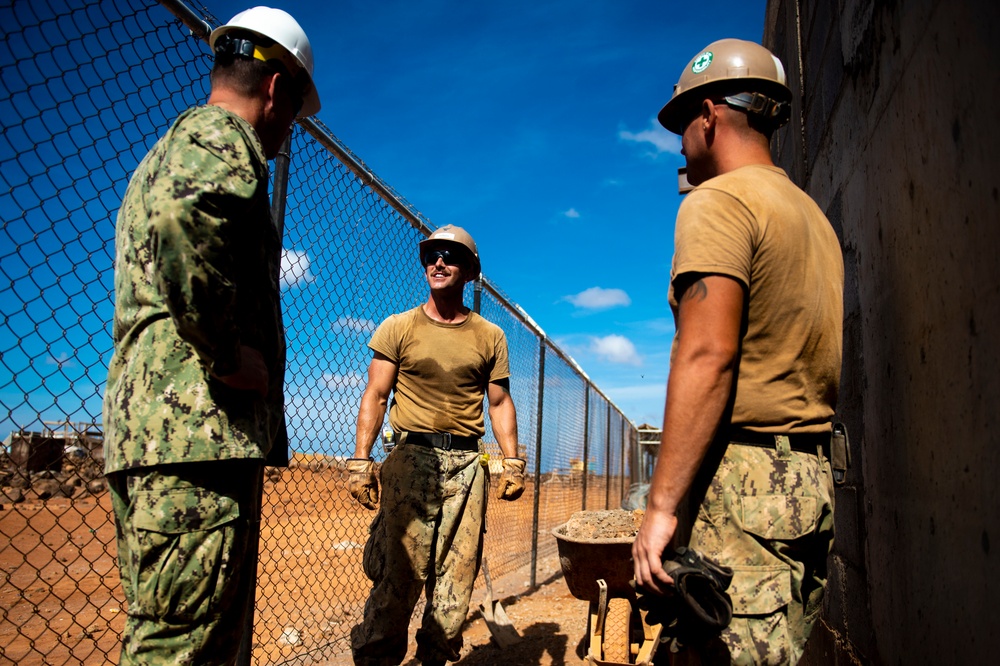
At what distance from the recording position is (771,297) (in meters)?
1.77

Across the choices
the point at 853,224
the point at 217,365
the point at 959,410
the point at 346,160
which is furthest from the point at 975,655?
the point at 346,160

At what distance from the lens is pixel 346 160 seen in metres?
3.97

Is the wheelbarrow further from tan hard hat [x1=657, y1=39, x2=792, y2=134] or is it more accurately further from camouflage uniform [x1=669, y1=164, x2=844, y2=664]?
tan hard hat [x1=657, y1=39, x2=792, y2=134]

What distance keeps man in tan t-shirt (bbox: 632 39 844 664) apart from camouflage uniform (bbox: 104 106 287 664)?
107cm

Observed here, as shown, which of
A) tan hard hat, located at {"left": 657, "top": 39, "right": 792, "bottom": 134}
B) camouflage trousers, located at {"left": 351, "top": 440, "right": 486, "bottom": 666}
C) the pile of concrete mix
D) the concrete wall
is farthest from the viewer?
the pile of concrete mix

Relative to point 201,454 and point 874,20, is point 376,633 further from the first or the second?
point 874,20

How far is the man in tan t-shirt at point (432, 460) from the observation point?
3488mm

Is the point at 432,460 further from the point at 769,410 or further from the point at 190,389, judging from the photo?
the point at 769,410

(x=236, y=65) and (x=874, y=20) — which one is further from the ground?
(x=874, y=20)

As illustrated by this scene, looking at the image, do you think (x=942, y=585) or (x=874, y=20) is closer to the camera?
(x=942, y=585)

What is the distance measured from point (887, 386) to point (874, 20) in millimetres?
1233

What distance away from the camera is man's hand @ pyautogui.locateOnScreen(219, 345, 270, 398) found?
5.72ft

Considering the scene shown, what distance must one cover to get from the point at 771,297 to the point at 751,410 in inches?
11.8

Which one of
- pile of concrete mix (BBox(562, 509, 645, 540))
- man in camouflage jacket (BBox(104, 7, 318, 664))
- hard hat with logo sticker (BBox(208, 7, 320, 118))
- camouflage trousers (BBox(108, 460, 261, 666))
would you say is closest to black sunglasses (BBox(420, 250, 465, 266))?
hard hat with logo sticker (BBox(208, 7, 320, 118))
